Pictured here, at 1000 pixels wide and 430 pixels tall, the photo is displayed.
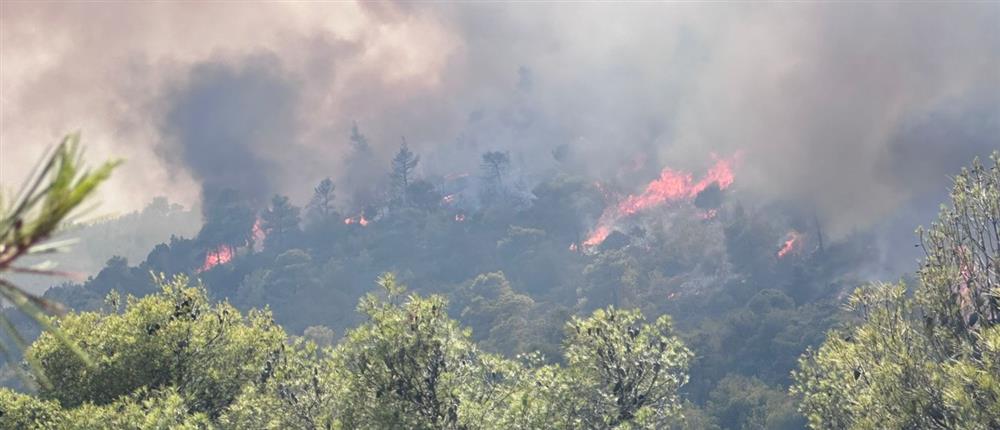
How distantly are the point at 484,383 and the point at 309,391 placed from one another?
29.5ft

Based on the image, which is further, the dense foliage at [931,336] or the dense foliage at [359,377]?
the dense foliage at [359,377]

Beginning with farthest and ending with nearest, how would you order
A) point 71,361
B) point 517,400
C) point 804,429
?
point 804,429 < point 71,361 < point 517,400

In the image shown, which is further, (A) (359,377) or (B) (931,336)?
(B) (931,336)

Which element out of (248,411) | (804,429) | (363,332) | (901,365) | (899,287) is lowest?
(248,411)

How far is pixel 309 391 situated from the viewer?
141ft

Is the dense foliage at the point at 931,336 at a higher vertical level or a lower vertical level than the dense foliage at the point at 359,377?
higher

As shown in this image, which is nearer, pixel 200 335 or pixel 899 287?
pixel 899 287

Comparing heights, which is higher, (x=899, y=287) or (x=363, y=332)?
(x=899, y=287)

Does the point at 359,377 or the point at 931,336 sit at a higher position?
the point at 931,336

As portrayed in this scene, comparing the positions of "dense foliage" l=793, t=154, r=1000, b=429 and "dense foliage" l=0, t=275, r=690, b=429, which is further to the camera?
"dense foliage" l=0, t=275, r=690, b=429

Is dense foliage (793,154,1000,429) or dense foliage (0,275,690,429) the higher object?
dense foliage (793,154,1000,429)

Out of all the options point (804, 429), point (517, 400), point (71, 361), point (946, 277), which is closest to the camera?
point (517, 400)

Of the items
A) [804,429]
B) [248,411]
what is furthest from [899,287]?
[804,429]

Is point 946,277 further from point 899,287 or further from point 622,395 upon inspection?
point 622,395
